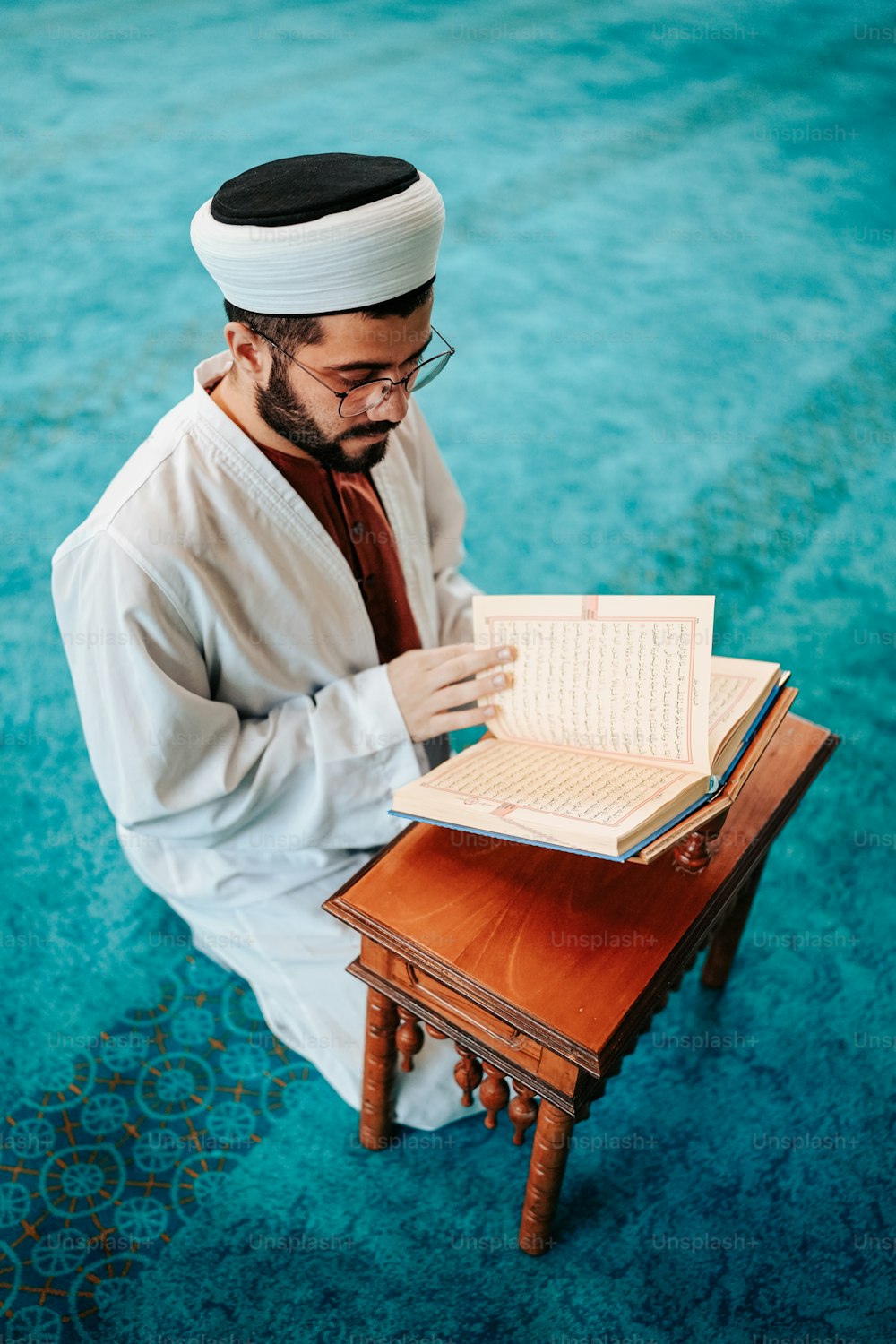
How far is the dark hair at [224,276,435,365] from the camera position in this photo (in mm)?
1450

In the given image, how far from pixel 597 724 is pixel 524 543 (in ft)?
5.63

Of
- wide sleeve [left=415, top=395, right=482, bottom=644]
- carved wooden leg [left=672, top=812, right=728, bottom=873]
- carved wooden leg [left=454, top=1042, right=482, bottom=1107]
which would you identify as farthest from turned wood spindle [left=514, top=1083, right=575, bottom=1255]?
wide sleeve [left=415, top=395, right=482, bottom=644]

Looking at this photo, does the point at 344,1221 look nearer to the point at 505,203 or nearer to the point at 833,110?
the point at 505,203

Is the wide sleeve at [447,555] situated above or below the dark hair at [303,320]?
below

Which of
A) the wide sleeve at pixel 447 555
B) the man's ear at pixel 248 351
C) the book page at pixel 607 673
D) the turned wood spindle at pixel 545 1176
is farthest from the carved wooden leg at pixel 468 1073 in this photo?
the man's ear at pixel 248 351

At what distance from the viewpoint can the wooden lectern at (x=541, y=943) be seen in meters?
1.31

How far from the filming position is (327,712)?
1.70 m

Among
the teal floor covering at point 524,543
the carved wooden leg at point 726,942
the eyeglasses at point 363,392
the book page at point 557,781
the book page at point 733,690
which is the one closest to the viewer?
the book page at point 557,781

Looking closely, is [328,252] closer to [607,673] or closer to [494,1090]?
[607,673]

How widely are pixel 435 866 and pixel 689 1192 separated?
0.80 meters

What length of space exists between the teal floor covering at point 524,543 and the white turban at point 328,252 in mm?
1312

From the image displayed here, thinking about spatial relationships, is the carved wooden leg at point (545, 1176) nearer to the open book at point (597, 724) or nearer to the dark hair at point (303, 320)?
the open book at point (597, 724)

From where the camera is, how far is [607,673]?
1424 mm

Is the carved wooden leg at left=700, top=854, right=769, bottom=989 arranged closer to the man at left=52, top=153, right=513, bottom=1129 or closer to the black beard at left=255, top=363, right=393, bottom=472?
the man at left=52, top=153, right=513, bottom=1129
